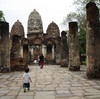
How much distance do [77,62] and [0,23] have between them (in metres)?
5.80

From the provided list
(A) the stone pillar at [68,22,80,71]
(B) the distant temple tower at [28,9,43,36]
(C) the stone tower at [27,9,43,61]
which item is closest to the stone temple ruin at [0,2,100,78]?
(A) the stone pillar at [68,22,80,71]

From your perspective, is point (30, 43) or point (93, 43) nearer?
point (93, 43)

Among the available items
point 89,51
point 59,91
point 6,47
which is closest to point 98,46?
point 89,51

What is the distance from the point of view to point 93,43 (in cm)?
1330

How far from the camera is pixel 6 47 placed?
18234mm

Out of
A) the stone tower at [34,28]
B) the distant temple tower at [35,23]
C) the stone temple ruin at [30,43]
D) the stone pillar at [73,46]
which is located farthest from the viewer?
the distant temple tower at [35,23]

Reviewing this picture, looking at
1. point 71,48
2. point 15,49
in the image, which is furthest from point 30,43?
point 71,48

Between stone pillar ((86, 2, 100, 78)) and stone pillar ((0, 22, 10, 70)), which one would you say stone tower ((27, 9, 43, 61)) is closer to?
stone pillar ((0, 22, 10, 70))

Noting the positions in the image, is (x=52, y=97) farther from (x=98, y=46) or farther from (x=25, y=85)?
(x=98, y=46)

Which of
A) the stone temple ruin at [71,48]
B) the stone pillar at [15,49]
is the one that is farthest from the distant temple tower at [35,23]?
the stone pillar at [15,49]

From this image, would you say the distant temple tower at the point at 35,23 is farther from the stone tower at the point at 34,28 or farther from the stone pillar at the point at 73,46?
the stone pillar at the point at 73,46

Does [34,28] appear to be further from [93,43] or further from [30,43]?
[93,43]

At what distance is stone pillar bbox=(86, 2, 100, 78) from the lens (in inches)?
518

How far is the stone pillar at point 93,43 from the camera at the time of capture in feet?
43.1
